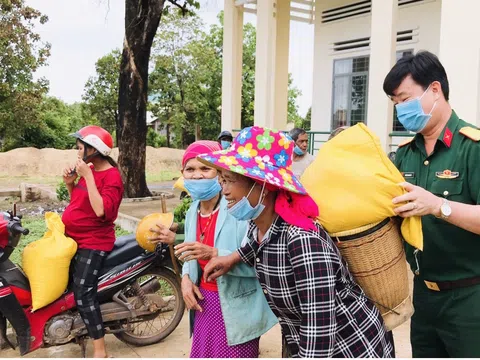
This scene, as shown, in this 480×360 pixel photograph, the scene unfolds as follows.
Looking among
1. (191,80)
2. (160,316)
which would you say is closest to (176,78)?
(191,80)

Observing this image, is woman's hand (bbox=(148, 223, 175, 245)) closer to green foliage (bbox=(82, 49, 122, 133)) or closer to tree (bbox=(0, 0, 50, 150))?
tree (bbox=(0, 0, 50, 150))

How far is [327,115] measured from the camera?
511 inches

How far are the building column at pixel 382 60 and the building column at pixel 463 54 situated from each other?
1.23 meters

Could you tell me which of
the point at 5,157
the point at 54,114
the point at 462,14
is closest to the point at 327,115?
the point at 462,14

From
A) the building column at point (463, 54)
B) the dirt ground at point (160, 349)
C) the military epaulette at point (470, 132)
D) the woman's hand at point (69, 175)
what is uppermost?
the building column at point (463, 54)

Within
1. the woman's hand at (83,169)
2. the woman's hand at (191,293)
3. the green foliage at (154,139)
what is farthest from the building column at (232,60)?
the green foliage at (154,139)

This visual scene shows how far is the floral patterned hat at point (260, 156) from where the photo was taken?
1.68 metres

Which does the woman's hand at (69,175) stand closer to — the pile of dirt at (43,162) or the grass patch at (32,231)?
the grass patch at (32,231)

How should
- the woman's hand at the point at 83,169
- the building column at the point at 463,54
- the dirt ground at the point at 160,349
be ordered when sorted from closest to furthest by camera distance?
the woman's hand at the point at 83,169 → the dirt ground at the point at 160,349 → the building column at the point at 463,54

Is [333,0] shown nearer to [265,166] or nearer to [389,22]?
[389,22]

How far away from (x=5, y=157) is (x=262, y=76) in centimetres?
1604

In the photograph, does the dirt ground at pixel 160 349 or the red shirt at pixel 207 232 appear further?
the dirt ground at pixel 160 349

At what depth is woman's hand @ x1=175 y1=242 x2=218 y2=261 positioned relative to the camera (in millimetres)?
2088

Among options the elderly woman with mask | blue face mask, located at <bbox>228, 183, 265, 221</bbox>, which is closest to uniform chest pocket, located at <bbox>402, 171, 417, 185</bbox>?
blue face mask, located at <bbox>228, 183, 265, 221</bbox>
